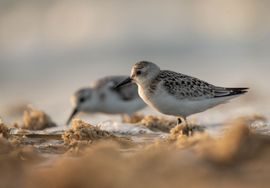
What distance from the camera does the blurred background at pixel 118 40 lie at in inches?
749

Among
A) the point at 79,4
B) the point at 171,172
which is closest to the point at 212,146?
the point at 171,172

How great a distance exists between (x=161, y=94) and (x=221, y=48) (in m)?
12.7

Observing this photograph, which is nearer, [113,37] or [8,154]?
[8,154]

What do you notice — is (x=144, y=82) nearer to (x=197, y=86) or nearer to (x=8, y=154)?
(x=197, y=86)

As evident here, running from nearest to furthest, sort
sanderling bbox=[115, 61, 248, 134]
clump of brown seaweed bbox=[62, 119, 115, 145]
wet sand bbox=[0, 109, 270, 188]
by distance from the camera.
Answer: wet sand bbox=[0, 109, 270, 188], clump of brown seaweed bbox=[62, 119, 115, 145], sanderling bbox=[115, 61, 248, 134]

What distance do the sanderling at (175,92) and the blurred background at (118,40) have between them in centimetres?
838

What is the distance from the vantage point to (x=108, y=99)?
43.5 ft

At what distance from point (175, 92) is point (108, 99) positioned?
4890 mm

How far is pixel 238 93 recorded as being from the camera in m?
8.80

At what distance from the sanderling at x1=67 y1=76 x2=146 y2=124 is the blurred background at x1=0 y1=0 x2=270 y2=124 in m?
3.45

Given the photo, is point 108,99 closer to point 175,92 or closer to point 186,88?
point 186,88

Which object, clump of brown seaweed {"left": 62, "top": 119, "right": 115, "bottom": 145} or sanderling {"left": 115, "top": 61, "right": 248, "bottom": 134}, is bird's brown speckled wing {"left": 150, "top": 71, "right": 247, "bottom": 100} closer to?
sanderling {"left": 115, "top": 61, "right": 248, "bottom": 134}

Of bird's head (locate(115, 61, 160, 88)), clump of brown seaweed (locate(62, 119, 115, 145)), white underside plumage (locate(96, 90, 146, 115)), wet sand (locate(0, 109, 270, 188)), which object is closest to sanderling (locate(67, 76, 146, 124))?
white underside plumage (locate(96, 90, 146, 115))

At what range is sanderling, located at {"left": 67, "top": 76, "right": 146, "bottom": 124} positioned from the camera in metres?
13.0
